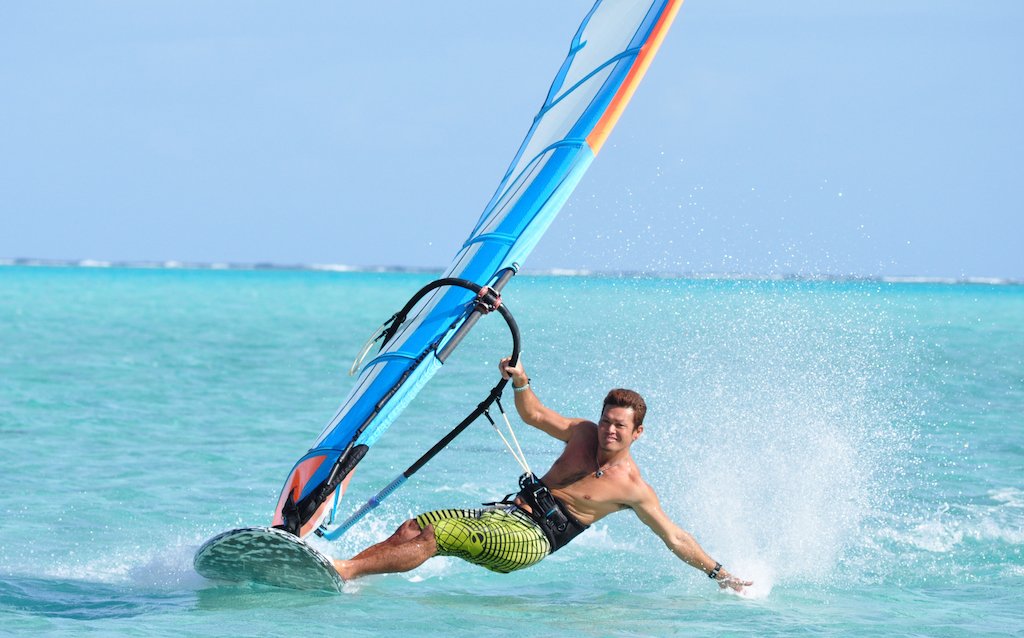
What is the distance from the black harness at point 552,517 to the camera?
184 inches

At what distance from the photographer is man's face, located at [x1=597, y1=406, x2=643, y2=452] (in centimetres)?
450

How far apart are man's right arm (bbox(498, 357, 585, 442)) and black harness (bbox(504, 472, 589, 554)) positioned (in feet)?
0.80

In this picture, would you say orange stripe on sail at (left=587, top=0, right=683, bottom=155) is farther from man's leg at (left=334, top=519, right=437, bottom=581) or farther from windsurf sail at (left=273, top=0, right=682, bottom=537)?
man's leg at (left=334, top=519, right=437, bottom=581)

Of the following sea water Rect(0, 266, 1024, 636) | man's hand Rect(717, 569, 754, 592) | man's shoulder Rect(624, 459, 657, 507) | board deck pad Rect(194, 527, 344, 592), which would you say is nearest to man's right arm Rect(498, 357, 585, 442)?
man's shoulder Rect(624, 459, 657, 507)

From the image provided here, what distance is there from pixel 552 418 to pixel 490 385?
8487 mm

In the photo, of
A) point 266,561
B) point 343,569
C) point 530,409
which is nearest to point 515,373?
point 530,409

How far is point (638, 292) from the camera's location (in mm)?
22750

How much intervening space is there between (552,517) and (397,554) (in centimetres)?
72

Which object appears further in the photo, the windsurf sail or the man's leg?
the windsurf sail

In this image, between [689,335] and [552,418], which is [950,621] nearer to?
[552,418]

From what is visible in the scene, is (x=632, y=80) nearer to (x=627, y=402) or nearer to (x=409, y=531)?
(x=627, y=402)

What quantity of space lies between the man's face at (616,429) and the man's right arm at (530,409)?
20cm

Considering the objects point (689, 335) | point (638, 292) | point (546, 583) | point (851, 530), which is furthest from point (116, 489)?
point (638, 292)


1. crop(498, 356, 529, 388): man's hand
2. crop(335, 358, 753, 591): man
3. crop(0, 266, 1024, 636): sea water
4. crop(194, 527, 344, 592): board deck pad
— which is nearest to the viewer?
crop(194, 527, 344, 592): board deck pad
